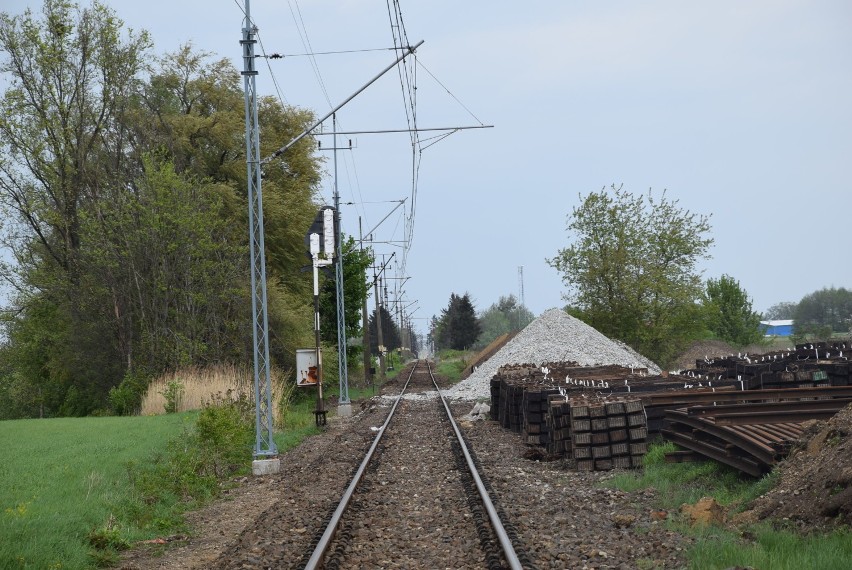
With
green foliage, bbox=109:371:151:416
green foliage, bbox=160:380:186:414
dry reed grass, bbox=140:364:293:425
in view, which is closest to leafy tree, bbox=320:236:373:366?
green foliage, bbox=109:371:151:416

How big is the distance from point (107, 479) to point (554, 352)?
103 feet

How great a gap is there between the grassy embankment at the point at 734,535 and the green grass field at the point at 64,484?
226 inches

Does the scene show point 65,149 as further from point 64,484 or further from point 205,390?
point 64,484

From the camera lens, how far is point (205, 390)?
28047 mm

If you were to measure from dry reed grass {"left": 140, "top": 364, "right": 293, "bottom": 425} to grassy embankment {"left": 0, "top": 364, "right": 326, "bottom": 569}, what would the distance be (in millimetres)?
1338

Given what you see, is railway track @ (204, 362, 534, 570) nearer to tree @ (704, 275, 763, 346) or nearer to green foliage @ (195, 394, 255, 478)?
green foliage @ (195, 394, 255, 478)

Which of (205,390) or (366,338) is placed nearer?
(205,390)

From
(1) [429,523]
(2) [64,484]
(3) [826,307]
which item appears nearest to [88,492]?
(2) [64,484]

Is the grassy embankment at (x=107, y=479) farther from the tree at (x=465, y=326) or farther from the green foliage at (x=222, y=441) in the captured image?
the tree at (x=465, y=326)

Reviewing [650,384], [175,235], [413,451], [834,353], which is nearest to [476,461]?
[413,451]

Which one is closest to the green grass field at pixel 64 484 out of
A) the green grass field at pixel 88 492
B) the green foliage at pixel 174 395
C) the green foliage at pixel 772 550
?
the green grass field at pixel 88 492

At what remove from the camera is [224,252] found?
3938 cm

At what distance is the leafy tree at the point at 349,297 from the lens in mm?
53125

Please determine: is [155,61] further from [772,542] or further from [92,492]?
[772,542]
